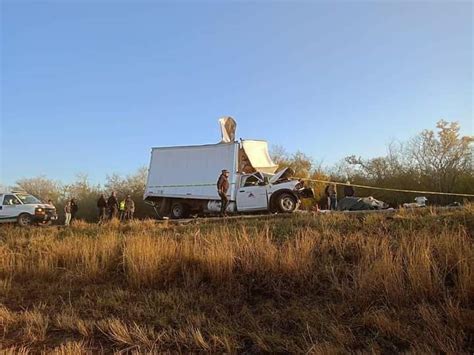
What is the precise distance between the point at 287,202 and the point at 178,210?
648 centimetres

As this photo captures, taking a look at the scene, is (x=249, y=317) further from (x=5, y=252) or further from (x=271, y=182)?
(x=271, y=182)

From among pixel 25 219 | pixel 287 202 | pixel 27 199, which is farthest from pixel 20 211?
pixel 287 202

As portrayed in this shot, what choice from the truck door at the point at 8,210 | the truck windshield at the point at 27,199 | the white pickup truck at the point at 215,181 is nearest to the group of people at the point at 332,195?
the white pickup truck at the point at 215,181

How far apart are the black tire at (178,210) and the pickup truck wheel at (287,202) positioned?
590cm

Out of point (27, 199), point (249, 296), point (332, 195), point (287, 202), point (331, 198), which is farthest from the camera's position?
point (332, 195)

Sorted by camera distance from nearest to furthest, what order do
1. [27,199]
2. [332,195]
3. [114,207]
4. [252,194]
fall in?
1. [252,194]
2. [27,199]
3. [332,195]
4. [114,207]

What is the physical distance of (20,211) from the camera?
71.2ft

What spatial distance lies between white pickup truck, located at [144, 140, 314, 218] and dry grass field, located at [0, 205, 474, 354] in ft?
33.7

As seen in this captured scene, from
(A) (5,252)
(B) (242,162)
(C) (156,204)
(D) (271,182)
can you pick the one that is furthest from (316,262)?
(C) (156,204)

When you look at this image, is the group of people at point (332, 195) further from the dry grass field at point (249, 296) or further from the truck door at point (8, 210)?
the truck door at point (8, 210)

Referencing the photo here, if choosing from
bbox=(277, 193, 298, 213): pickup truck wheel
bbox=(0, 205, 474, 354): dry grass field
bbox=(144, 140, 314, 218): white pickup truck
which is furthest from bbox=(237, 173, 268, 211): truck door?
bbox=(0, 205, 474, 354): dry grass field

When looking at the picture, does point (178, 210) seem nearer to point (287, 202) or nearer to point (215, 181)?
point (215, 181)

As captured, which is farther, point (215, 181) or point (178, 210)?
point (178, 210)

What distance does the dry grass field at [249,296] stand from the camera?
4.33 metres
